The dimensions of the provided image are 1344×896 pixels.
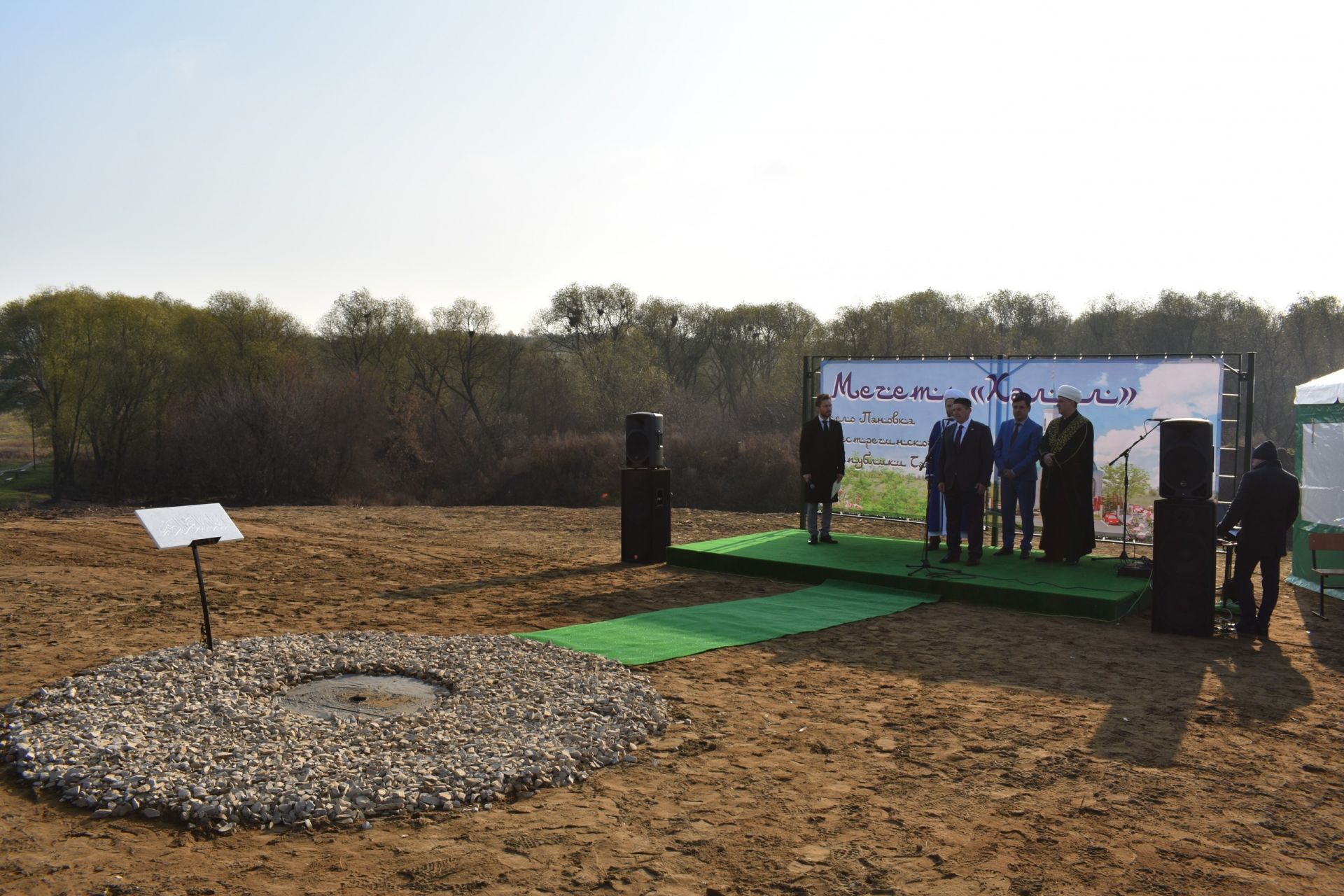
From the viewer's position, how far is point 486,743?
14.6ft

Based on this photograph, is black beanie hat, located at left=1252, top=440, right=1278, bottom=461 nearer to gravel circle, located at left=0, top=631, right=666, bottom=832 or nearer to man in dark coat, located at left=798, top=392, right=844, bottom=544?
man in dark coat, located at left=798, top=392, right=844, bottom=544

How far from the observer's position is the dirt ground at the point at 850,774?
3.33 meters

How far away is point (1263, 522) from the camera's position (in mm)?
7000

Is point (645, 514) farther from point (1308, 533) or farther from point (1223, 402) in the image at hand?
point (1308, 533)

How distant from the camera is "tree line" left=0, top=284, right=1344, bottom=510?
30359mm

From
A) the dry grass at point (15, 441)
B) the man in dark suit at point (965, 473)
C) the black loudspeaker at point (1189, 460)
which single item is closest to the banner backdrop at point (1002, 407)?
the man in dark suit at point (965, 473)

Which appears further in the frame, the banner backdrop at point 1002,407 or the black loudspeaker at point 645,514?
the black loudspeaker at point 645,514

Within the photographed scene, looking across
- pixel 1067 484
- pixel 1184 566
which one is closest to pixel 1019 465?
pixel 1067 484

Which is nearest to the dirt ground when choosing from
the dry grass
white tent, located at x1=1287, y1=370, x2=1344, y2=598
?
white tent, located at x1=1287, y1=370, x2=1344, y2=598

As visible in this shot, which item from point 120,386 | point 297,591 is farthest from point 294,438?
point 297,591

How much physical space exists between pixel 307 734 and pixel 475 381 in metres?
38.0

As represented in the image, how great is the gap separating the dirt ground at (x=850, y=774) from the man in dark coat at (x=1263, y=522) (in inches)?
13.0

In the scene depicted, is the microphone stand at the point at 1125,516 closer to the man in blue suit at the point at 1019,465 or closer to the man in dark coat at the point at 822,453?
the man in blue suit at the point at 1019,465

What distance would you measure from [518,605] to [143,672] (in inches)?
126
